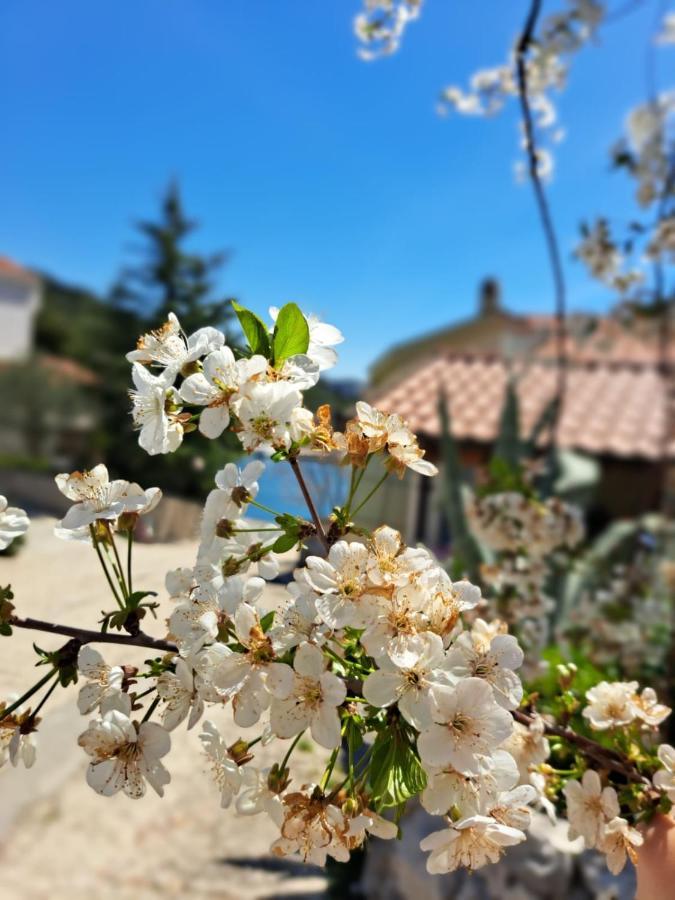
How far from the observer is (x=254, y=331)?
1.51 feet

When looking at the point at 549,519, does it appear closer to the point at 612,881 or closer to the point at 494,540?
→ the point at 494,540

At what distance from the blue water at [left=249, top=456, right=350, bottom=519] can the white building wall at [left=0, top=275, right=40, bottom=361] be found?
18.0 m

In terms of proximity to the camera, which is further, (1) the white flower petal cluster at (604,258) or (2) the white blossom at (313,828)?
(1) the white flower petal cluster at (604,258)

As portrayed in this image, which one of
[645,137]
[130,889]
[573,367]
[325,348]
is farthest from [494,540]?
[573,367]

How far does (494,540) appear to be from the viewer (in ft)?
3.62

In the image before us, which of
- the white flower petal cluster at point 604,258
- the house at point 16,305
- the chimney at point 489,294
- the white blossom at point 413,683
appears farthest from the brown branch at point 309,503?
the house at point 16,305

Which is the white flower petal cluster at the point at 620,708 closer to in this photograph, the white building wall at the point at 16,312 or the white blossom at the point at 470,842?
the white blossom at the point at 470,842

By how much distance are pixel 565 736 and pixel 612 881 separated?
0.76 meters

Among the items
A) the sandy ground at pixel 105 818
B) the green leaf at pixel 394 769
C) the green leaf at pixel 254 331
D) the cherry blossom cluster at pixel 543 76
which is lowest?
the sandy ground at pixel 105 818

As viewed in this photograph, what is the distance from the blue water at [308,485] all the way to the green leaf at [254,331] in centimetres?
24

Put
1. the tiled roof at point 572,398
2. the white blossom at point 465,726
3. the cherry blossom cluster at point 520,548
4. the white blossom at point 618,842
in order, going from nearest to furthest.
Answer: the white blossom at point 465,726 → the white blossom at point 618,842 → the cherry blossom cluster at point 520,548 → the tiled roof at point 572,398

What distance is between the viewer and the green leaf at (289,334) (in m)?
0.45

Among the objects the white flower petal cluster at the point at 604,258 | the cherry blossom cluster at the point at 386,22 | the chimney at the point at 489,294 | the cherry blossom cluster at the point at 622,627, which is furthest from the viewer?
the chimney at the point at 489,294

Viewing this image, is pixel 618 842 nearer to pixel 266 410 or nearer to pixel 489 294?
pixel 266 410
